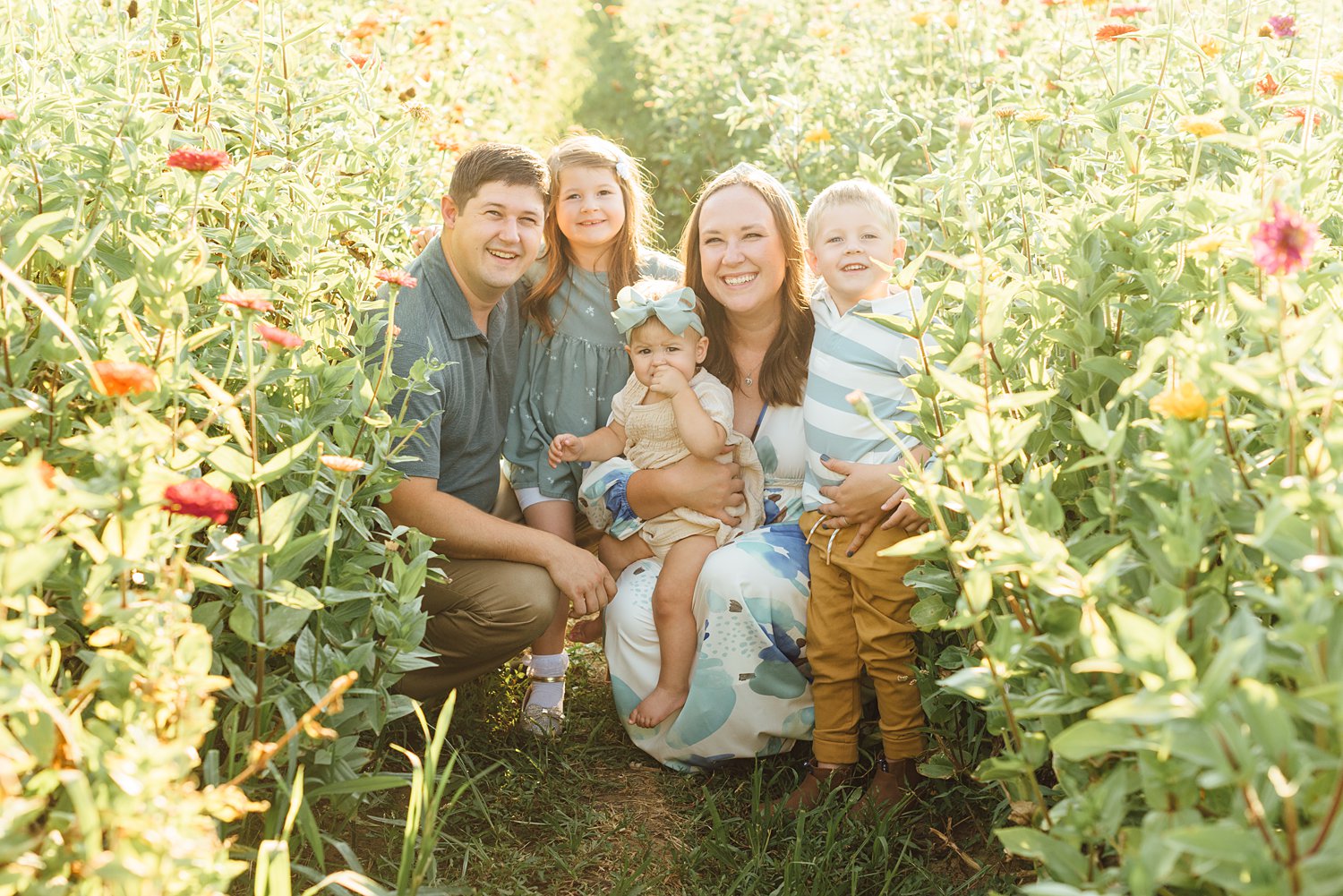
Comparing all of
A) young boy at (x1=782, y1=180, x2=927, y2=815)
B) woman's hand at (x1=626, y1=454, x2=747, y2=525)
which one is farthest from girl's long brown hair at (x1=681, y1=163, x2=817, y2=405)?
woman's hand at (x1=626, y1=454, x2=747, y2=525)

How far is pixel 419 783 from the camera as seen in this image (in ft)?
4.96

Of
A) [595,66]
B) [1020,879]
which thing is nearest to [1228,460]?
[1020,879]

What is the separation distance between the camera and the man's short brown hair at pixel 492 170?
2.65 meters

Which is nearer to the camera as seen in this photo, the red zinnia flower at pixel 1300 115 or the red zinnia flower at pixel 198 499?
the red zinnia flower at pixel 198 499

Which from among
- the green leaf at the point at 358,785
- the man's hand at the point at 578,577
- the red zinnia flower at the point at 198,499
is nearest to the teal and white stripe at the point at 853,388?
the man's hand at the point at 578,577

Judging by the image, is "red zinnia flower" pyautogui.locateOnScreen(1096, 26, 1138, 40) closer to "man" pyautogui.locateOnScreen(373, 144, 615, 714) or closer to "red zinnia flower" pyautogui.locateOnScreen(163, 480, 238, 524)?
"man" pyautogui.locateOnScreen(373, 144, 615, 714)

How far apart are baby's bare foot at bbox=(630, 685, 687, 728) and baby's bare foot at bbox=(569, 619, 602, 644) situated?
0.44 meters

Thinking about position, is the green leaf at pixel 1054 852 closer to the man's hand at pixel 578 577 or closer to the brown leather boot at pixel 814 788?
the brown leather boot at pixel 814 788

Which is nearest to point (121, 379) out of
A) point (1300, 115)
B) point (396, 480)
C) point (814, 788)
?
point (396, 480)

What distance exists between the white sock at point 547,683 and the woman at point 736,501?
0.41 ft

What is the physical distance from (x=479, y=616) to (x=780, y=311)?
105 cm

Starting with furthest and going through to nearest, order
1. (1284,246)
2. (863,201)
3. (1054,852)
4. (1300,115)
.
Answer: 1. (863,201)
2. (1300,115)
3. (1054,852)
4. (1284,246)

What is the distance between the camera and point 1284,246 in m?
1.19

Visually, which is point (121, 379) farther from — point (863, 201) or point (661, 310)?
point (863, 201)
